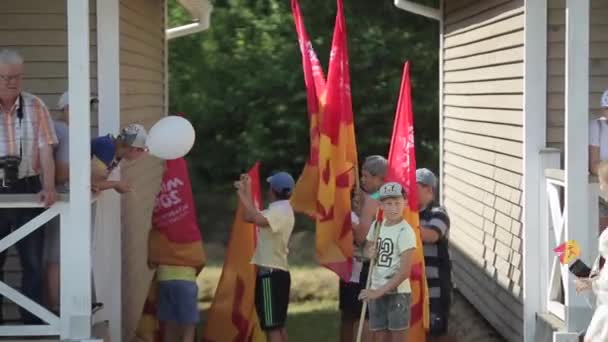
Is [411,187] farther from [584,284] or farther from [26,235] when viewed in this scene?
[26,235]

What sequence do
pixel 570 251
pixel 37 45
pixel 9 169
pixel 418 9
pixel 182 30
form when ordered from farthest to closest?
pixel 182 30, pixel 418 9, pixel 37 45, pixel 9 169, pixel 570 251

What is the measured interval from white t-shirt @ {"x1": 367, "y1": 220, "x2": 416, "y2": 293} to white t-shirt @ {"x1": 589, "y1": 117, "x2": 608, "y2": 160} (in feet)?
4.77

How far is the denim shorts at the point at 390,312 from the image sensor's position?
21.4 feet

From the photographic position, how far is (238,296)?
8.15 metres

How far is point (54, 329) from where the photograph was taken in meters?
6.54

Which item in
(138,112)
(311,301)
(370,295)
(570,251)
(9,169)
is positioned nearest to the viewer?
(570,251)

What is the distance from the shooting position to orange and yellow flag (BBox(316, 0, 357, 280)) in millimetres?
7219

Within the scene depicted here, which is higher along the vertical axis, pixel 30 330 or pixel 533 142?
pixel 533 142

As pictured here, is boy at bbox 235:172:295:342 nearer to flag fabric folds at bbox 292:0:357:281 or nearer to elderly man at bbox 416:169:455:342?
flag fabric folds at bbox 292:0:357:281

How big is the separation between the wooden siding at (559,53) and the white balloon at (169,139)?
2484 mm

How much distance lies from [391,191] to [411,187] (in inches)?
22.5

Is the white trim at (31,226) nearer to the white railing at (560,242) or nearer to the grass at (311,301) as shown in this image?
the white railing at (560,242)

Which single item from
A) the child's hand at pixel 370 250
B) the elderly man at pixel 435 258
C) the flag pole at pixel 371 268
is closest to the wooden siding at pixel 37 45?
the child's hand at pixel 370 250

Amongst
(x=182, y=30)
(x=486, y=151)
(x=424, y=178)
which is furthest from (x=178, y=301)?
(x=182, y=30)
